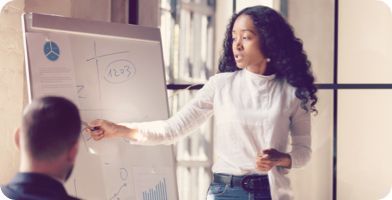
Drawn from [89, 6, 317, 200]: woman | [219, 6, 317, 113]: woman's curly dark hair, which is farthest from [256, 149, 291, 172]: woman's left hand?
[219, 6, 317, 113]: woman's curly dark hair

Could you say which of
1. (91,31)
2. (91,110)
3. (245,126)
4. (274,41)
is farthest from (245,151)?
(91,31)

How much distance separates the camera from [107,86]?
2.22m

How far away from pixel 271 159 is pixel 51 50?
0.92 meters

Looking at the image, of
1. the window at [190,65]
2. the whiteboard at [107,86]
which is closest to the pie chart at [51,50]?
the whiteboard at [107,86]

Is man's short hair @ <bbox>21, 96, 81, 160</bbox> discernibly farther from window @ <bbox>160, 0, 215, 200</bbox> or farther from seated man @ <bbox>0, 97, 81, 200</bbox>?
window @ <bbox>160, 0, 215, 200</bbox>

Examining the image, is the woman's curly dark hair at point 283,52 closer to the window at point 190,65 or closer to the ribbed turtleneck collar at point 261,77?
the ribbed turtleneck collar at point 261,77

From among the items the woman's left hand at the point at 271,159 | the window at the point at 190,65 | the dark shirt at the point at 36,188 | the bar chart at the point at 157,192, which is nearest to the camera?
the dark shirt at the point at 36,188

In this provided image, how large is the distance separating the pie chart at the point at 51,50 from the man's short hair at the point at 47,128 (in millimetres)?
768

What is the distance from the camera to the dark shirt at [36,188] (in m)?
1.27

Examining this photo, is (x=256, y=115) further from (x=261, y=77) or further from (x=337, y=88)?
(x=337, y=88)

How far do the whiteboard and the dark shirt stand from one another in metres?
0.78

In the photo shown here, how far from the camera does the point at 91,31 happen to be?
2227 mm

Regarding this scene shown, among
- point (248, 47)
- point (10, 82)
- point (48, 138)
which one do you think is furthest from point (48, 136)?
point (10, 82)

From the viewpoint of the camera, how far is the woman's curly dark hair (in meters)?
2.06
